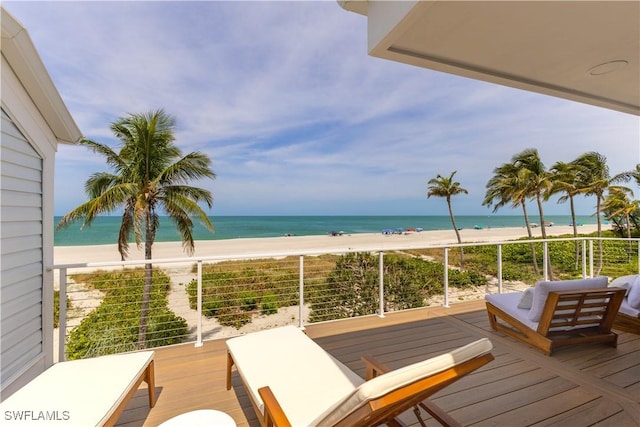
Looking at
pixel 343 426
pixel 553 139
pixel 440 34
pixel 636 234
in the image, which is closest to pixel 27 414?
pixel 343 426

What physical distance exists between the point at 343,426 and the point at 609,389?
235 centimetres

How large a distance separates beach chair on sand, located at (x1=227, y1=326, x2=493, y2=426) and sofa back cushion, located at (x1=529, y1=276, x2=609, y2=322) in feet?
5.91

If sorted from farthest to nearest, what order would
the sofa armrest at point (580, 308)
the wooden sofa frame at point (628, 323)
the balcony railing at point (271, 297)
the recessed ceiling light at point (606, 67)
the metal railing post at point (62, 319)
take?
the balcony railing at point (271, 297)
the wooden sofa frame at point (628, 323)
the metal railing post at point (62, 319)
the sofa armrest at point (580, 308)
the recessed ceiling light at point (606, 67)

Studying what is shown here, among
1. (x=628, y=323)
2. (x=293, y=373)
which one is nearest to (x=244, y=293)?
(x=293, y=373)

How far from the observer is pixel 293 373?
1782mm

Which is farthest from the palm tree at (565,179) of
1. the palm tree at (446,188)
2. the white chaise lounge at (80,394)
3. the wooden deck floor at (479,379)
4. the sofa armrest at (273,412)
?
the white chaise lounge at (80,394)

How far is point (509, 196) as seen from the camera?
1748 cm

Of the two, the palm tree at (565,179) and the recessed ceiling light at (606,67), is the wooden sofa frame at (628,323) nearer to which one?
the recessed ceiling light at (606,67)

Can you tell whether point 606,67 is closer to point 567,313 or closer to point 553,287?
point 553,287

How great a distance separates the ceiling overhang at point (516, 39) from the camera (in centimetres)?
171

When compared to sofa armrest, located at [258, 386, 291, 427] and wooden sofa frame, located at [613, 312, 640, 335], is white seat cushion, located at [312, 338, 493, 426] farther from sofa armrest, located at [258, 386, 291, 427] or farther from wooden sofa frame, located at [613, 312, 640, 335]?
wooden sofa frame, located at [613, 312, 640, 335]

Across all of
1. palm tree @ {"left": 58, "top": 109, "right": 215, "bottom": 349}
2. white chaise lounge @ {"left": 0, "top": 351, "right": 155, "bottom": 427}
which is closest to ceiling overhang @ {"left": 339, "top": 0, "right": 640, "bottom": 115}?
white chaise lounge @ {"left": 0, "top": 351, "right": 155, "bottom": 427}

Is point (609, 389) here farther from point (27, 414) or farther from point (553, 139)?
point (553, 139)

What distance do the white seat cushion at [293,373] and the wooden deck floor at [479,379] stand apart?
15.2 inches
